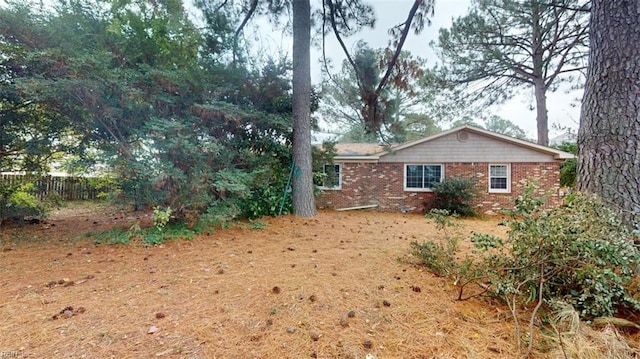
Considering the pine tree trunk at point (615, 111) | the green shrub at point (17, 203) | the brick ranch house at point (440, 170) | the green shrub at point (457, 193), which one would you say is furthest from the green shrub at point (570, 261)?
the green shrub at point (17, 203)

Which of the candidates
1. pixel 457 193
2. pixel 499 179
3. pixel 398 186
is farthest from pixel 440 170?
pixel 499 179

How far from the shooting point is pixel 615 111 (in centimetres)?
259

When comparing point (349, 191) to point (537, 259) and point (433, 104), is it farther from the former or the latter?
point (537, 259)

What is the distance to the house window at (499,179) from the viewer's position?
10250 millimetres

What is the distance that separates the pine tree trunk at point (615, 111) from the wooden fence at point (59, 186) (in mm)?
9609

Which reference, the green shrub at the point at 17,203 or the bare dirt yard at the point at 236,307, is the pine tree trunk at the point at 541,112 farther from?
the green shrub at the point at 17,203

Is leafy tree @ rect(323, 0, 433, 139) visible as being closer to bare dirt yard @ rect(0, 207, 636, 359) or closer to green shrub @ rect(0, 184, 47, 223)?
bare dirt yard @ rect(0, 207, 636, 359)

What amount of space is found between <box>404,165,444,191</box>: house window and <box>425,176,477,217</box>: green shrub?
25.7 inches

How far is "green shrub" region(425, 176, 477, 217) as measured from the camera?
9664 mm

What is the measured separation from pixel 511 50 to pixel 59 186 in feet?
59.6

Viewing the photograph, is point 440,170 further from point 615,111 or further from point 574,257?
point 574,257

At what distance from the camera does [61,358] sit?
1711 mm

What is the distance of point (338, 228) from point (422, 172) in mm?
6073

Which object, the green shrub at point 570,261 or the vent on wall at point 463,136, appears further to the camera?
the vent on wall at point 463,136
